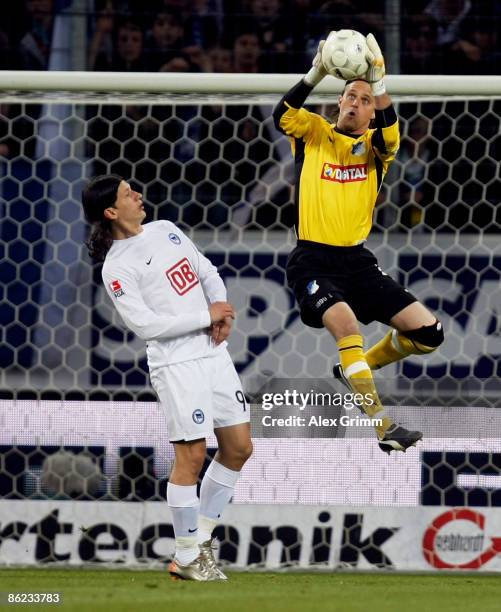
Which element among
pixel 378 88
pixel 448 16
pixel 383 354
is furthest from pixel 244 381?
pixel 448 16

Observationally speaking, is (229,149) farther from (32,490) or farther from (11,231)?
(32,490)

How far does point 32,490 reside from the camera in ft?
18.0

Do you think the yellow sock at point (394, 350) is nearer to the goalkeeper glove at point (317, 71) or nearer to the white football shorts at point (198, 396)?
the white football shorts at point (198, 396)

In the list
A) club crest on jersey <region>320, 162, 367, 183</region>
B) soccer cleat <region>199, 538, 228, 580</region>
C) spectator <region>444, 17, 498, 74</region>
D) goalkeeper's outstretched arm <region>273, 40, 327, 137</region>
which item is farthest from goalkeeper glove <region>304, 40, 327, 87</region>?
spectator <region>444, 17, 498, 74</region>

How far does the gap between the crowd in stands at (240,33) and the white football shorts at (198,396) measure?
298cm

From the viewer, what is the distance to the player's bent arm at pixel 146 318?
14.9 ft

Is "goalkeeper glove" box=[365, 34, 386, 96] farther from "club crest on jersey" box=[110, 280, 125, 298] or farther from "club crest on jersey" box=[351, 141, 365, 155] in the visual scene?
"club crest on jersey" box=[110, 280, 125, 298]

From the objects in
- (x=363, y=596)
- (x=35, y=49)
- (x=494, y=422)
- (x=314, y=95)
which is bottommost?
(x=363, y=596)

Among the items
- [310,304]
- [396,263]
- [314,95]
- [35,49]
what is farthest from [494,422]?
[35,49]

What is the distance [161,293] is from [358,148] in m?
0.95

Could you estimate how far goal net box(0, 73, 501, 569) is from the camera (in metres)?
5.41

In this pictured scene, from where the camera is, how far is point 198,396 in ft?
15.1

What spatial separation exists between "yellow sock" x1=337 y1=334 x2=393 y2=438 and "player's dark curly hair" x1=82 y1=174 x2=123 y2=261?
0.96 metres

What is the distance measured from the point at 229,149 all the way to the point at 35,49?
65.8 inches
